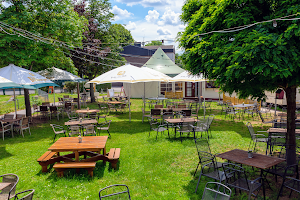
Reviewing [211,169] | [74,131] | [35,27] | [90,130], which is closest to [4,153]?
[74,131]

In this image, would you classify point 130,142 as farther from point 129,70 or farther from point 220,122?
point 220,122

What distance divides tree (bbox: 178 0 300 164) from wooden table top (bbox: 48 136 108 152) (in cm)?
305

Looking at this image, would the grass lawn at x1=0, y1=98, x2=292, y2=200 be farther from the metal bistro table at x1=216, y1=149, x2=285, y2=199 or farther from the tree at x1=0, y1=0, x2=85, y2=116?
the tree at x1=0, y1=0, x2=85, y2=116

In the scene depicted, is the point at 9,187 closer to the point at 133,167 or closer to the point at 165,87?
the point at 133,167

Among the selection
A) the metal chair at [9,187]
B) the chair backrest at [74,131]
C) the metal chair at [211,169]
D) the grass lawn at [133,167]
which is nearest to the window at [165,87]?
the grass lawn at [133,167]

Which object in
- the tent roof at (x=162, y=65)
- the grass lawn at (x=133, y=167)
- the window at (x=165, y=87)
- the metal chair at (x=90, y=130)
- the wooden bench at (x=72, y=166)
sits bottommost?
the grass lawn at (x=133, y=167)

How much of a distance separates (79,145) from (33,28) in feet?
27.0

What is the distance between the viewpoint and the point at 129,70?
11398 millimetres

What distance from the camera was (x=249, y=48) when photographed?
149 inches

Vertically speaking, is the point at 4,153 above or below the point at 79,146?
below

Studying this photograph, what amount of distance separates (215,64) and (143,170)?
3.18m

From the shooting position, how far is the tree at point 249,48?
3693mm

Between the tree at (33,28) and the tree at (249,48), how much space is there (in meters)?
8.03

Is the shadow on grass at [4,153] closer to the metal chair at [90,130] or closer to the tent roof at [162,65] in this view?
the metal chair at [90,130]
